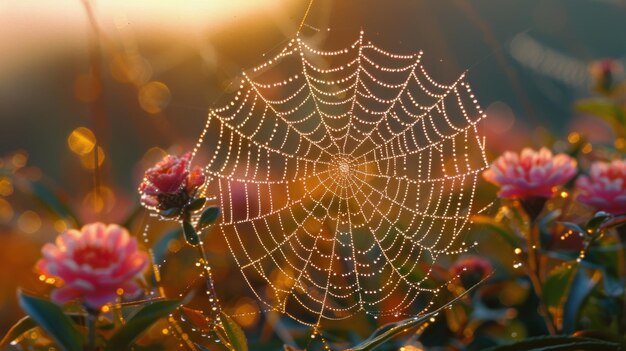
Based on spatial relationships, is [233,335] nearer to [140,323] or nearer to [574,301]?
[140,323]

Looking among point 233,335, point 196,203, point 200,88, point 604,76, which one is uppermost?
point 200,88

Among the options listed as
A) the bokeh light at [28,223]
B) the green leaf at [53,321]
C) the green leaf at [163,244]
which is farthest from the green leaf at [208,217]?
the bokeh light at [28,223]

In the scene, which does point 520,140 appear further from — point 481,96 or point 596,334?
point 481,96

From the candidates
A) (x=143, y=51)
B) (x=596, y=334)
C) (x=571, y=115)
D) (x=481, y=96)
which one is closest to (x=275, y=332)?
(x=596, y=334)

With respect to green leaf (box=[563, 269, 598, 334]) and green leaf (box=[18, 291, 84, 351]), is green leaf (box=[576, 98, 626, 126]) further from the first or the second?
green leaf (box=[18, 291, 84, 351])

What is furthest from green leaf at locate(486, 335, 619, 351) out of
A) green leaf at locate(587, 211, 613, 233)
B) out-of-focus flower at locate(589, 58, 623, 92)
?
out-of-focus flower at locate(589, 58, 623, 92)

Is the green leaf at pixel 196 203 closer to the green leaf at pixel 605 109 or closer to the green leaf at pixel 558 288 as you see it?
the green leaf at pixel 558 288

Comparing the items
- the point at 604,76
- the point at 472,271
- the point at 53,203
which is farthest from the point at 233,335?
the point at 604,76
